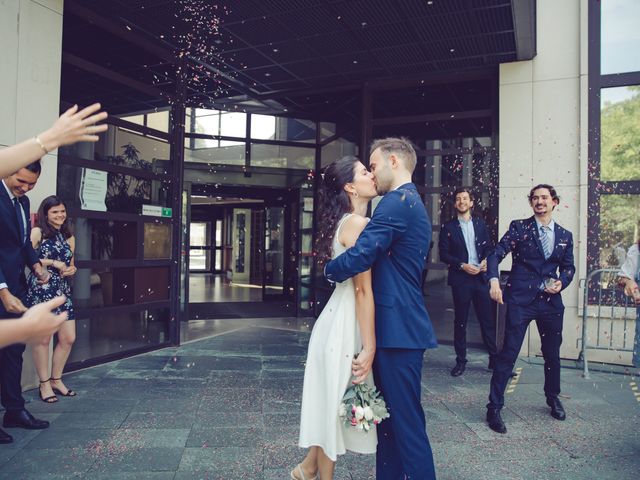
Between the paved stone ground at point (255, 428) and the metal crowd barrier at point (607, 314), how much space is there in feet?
2.03

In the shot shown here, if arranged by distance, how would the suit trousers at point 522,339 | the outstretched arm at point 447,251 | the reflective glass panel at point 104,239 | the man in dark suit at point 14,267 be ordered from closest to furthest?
the man in dark suit at point 14,267, the suit trousers at point 522,339, the outstretched arm at point 447,251, the reflective glass panel at point 104,239

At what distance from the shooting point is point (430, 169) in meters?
7.32

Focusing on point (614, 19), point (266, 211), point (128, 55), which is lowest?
point (266, 211)

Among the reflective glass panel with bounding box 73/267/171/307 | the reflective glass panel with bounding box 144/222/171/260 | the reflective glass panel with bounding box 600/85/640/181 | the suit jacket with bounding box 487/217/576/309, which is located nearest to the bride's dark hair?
the suit jacket with bounding box 487/217/576/309

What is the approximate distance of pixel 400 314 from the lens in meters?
2.31

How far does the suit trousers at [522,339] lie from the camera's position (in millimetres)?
3842

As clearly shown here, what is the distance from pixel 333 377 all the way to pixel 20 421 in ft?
8.87

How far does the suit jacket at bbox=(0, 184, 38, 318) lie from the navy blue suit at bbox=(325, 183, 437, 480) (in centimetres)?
237

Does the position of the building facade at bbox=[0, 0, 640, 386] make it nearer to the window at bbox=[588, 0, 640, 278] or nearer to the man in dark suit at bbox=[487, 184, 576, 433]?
the window at bbox=[588, 0, 640, 278]

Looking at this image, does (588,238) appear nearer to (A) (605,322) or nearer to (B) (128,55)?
(A) (605,322)

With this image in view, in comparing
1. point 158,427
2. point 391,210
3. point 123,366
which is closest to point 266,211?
point 123,366

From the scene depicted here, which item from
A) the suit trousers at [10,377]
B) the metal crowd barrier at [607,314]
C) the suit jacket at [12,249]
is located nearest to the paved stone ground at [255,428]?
the suit trousers at [10,377]

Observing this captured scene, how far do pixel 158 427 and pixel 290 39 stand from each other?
478cm

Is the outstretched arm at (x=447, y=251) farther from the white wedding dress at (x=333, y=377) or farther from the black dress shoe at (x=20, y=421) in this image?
the black dress shoe at (x=20, y=421)
